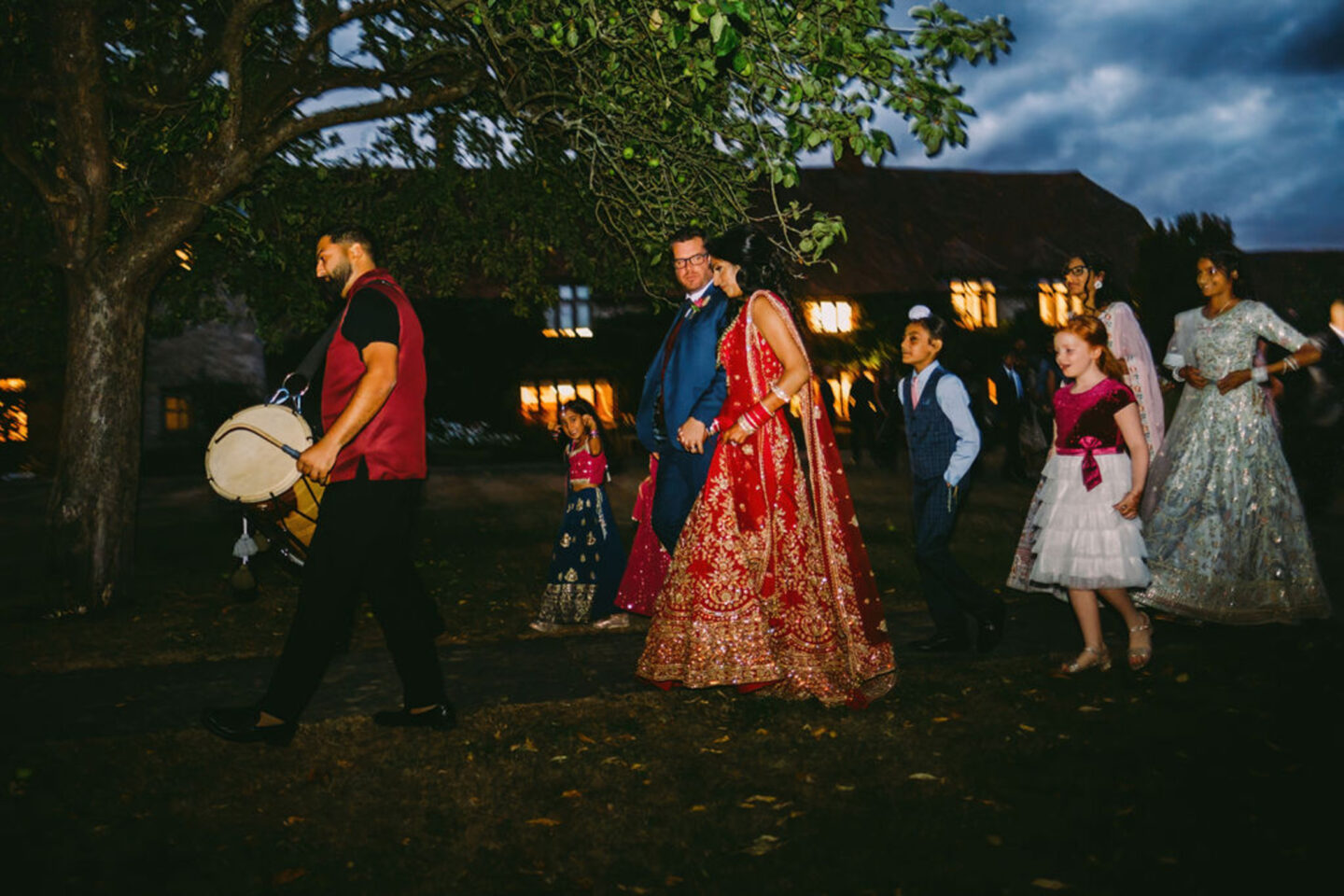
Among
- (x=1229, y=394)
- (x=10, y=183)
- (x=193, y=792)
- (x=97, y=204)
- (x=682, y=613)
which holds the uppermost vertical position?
(x=10, y=183)

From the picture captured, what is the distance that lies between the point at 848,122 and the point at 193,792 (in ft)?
14.5

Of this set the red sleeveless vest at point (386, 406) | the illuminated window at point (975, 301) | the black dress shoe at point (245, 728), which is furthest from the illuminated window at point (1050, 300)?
the black dress shoe at point (245, 728)

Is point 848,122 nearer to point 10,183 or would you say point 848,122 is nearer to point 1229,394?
point 1229,394

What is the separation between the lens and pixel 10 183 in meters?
10.7

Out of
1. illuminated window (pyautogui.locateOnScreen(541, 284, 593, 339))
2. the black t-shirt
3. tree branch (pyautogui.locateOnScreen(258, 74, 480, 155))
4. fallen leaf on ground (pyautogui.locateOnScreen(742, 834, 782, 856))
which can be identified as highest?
illuminated window (pyautogui.locateOnScreen(541, 284, 593, 339))

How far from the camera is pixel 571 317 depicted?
30.2 meters

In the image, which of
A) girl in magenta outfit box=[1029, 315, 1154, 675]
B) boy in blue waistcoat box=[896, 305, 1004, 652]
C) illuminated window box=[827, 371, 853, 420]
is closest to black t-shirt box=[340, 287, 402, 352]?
boy in blue waistcoat box=[896, 305, 1004, 652]

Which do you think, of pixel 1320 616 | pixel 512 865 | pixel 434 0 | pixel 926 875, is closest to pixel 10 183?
pixel 434 0

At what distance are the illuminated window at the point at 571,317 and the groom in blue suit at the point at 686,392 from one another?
2452 cm

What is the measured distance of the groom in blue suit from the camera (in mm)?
5000

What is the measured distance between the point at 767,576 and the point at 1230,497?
11.4ft

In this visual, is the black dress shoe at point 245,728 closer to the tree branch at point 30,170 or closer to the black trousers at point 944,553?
the black trousers at point 944,553

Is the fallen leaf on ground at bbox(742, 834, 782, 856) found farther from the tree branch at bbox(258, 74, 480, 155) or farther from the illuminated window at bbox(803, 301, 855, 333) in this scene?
the illuminated window at bbox(803, 301, 855, 333)

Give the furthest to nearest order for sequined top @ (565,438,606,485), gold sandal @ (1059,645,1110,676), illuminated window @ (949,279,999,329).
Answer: illuminated window @ (949,279,999,329)
sequined top @ (565,438,606,485)
gold sandal @ (1059,645,1110,676)
